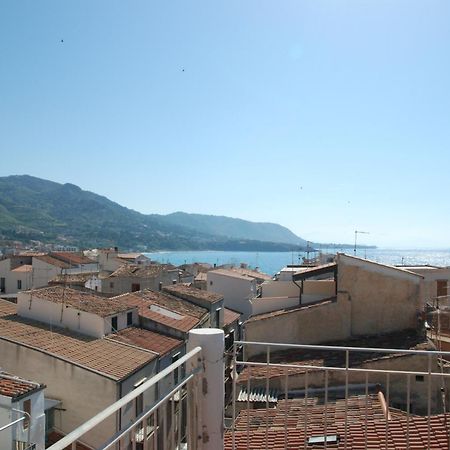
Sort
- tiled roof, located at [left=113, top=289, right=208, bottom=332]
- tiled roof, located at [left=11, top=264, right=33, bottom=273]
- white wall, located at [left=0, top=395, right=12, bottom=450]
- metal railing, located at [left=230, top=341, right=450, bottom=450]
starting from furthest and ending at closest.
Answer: tiled roof, located at [left=11, top=264, right=33, bottom=273], tiled roof, located at [left=113, top=289, right=208, bottom=332], white wall, located at [left=0, top=395, right=12, bottom=450], metal railing, located at [left=230, top=341, right=450, bottom=450]

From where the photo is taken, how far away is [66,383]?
15.5m

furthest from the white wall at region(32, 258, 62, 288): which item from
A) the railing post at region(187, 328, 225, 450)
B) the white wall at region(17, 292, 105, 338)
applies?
the railing post at region(187, 328, 225, 450)

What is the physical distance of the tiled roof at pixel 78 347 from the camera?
51.9 feet

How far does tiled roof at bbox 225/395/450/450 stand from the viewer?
5.39m

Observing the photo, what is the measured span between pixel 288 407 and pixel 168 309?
17.1 meters

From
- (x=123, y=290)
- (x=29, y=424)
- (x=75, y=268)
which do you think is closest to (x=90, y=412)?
(x=29, y=424)

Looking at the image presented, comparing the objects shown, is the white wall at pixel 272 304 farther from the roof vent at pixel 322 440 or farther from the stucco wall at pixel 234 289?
the stucco wall at pixel 234 289

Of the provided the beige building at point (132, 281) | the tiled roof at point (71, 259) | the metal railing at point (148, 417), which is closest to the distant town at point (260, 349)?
the metal railing at point (148, 417)

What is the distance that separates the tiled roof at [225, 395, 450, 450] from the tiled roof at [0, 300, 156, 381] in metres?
8.04

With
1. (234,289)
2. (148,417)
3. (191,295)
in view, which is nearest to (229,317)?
(191,295)

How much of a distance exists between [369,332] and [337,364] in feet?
9.35

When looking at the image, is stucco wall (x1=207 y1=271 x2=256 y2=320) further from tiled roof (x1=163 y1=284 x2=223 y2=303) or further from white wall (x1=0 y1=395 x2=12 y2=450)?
white wall (x1=0 y1=395 x2=12 y2=450)

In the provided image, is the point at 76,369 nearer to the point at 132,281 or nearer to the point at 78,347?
the point at 78,347

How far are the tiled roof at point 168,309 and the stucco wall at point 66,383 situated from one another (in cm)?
722
